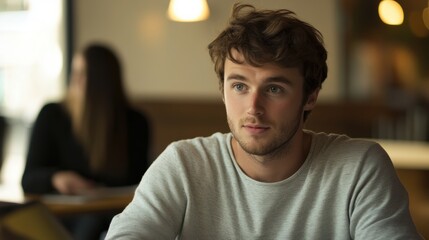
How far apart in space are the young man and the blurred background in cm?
494

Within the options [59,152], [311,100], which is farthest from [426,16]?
Answer: [311,100]

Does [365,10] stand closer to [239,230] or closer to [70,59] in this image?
[70,59]

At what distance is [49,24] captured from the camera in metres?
7.54

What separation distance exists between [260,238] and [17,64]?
590 centimetres

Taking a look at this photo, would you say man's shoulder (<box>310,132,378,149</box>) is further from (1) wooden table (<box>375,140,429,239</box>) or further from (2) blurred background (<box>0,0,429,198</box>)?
(2) blurred background (<box>0,0,429,198</box>)

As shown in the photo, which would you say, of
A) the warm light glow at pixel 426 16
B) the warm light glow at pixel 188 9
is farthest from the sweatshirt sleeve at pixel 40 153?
the warm light glow at pixel 426 16

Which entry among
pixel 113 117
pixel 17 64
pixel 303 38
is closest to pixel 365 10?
pixel 17 64

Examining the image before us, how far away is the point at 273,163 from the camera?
2.04m

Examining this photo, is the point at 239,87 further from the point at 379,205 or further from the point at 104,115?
the point at 104,115

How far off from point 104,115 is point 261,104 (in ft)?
7.18

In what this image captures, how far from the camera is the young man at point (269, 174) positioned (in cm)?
196

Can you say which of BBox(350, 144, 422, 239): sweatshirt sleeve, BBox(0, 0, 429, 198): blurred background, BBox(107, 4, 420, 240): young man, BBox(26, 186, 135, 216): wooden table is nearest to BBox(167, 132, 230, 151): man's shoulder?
BBox(107, 4, 420, 240): young man

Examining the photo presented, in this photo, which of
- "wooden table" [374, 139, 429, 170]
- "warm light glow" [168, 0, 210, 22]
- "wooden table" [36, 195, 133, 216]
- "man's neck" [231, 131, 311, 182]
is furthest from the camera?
"wooden table" [374, 139, 429, 170]

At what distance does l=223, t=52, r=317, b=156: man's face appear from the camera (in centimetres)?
196
